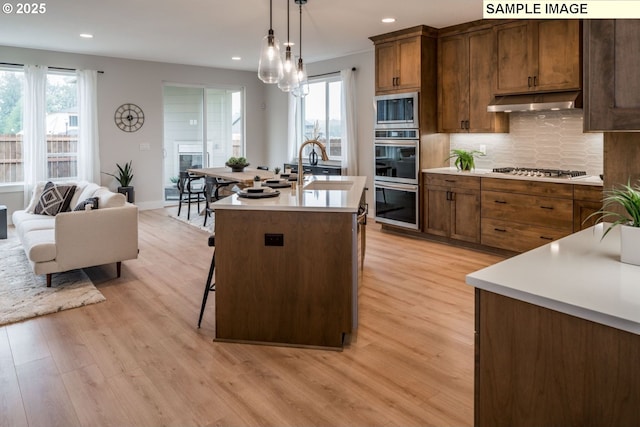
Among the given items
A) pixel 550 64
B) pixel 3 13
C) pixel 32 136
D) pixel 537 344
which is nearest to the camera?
pixel 537 344

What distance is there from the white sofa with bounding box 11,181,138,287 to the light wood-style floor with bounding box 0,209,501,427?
1.18 ft

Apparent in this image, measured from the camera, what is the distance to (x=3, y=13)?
16.6 ft

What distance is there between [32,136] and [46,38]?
1.57m

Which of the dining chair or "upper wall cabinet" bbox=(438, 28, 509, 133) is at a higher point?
"upper wall cabinet" bbox=(438, 28, 509, 133)

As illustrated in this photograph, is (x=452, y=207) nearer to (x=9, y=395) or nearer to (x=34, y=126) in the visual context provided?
(x=9, y=395)

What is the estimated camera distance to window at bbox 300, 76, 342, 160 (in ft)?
26.2

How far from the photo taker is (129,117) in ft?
26.6

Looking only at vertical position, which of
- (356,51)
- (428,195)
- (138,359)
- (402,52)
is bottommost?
(138,359)

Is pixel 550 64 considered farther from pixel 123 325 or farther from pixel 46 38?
pixel 46 38

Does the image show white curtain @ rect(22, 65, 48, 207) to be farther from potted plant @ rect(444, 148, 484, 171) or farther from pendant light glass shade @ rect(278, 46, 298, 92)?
potted plant @ rect(444, 148, 484, 171)

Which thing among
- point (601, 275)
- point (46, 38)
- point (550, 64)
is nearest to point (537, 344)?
point (601, 275)

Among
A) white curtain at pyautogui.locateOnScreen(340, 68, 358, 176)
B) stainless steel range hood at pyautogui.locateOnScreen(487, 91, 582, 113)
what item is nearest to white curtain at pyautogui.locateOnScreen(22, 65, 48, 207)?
white curtain at pyautogui.locateOnScreen(340, 68, 358, 176)

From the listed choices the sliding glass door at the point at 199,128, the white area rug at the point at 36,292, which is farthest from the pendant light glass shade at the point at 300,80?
the sliding glass door at the point at 199,128

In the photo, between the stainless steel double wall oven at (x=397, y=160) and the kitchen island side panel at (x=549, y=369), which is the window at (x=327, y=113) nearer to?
the stainless steel double wall oven at (x=397, y=160)
